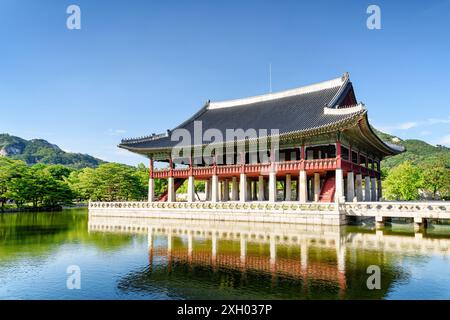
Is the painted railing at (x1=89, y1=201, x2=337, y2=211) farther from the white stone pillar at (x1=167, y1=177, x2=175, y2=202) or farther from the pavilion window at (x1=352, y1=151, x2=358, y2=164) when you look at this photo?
the pavilion window at (x1=352, y1=151, x2=358, y2=164)

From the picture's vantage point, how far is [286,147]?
35219mm

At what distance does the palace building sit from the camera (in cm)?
3216

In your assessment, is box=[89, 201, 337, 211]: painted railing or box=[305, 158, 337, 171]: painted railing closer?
box=[89, 201, 337, 211]: painted railing

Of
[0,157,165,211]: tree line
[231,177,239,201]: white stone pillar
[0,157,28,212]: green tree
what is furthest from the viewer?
[0,157,165,211]: tree line

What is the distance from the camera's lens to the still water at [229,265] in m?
10.6

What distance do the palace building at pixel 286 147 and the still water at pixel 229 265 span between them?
32.9 feet

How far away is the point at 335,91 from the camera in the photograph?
38875 mm

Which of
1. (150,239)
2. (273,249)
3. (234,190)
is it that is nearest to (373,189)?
(234,190)

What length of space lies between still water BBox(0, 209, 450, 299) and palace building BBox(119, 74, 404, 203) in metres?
10.0

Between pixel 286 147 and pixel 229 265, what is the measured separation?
22.5m

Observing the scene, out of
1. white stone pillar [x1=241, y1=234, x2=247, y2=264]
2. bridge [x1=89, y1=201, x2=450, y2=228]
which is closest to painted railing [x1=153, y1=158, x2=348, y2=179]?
bridge [x1=89, y1=201, x2=450, y2=228]

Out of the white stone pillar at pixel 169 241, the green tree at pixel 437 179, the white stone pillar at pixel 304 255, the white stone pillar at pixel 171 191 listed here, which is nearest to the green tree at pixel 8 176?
the white stone pillar at pixel 171 191
